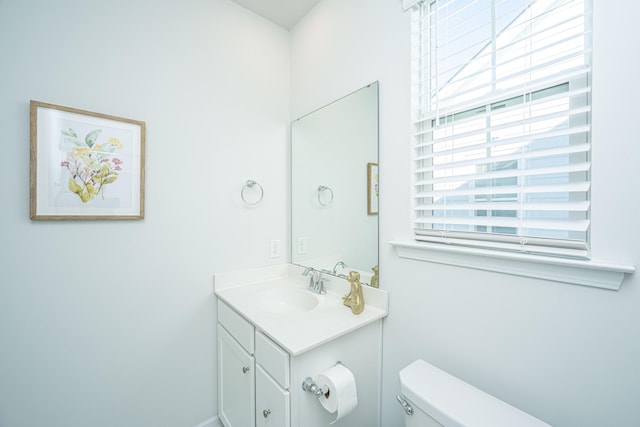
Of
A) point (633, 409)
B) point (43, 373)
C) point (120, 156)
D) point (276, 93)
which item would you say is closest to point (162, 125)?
point (120, 156)

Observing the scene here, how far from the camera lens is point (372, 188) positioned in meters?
1.34

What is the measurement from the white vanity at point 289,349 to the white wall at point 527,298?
0.44ft

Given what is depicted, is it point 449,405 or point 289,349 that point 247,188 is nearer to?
point 289,349

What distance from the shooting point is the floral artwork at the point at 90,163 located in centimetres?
116

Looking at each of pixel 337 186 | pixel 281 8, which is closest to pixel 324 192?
pixel 337 186

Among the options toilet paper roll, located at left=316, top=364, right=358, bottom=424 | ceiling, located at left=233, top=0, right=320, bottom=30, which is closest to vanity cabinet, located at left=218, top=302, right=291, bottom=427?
toilet paper roll, located at left=316, top=364, right=358, bottom=424

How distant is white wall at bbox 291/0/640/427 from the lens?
681 millimetres

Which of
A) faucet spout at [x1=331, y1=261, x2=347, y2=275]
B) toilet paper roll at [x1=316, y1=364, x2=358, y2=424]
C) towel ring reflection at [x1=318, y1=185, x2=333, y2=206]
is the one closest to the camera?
toilet paper roll at [x1=316, y1=364, x2=358, y2=424]

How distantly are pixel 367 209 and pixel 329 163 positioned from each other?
17.6 inches

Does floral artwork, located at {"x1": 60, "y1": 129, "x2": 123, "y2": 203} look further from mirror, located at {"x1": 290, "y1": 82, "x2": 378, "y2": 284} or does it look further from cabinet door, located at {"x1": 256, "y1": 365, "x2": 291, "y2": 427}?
cabinet door, located at {"x1": 256, "y1": 365, "x2": 291, "y2": 427}

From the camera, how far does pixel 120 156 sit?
1.28 meters

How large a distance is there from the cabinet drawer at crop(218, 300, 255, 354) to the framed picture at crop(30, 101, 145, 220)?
71 cm

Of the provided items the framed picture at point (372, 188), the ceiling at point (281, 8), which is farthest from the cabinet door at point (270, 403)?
the ceiling at point (281, 8)

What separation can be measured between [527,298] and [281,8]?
2.11 metres
